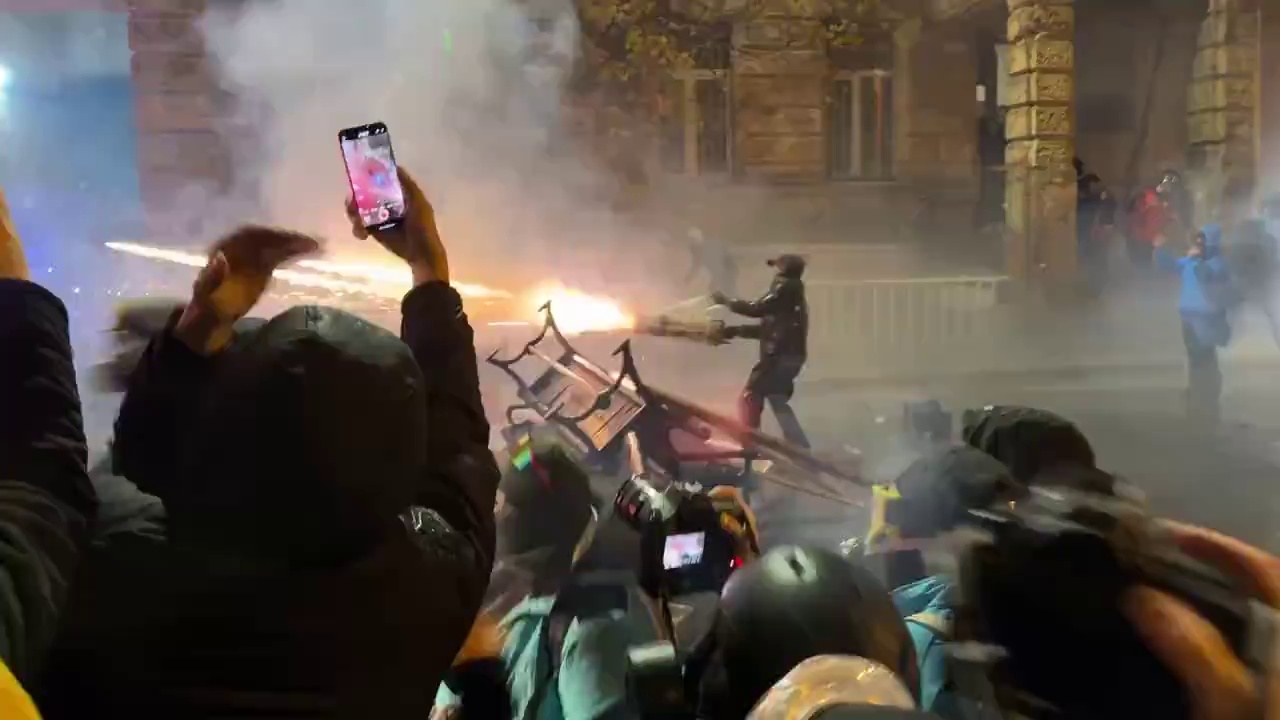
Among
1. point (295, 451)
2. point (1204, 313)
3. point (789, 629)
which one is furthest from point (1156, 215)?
point (295, 451)

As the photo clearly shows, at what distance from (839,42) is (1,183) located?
1207mm

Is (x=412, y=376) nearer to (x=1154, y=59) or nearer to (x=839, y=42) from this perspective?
(x=839, y=42)

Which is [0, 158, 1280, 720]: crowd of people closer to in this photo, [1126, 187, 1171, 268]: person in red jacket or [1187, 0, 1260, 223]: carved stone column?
[1126, 187, 1171, 268]: person in red jacket

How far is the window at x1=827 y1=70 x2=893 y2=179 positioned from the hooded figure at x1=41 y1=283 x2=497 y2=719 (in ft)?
3.07

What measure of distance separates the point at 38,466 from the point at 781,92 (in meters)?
1.15

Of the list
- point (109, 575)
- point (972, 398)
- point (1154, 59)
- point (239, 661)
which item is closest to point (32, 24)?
point (109, 575)

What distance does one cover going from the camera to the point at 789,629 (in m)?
1.01

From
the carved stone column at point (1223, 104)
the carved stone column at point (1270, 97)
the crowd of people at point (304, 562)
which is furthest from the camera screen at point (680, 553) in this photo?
the carved stone column at point (1270, 97)

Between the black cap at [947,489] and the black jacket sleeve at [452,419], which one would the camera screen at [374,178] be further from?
the black cap at [947,489]

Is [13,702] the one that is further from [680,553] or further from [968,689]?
[968,689]

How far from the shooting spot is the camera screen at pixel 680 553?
1.32 metres

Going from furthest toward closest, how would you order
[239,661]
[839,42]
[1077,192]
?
[1077,192] → [839,42] → [239,661]

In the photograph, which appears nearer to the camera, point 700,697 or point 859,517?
point 700,697

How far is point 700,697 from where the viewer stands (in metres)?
1.05
